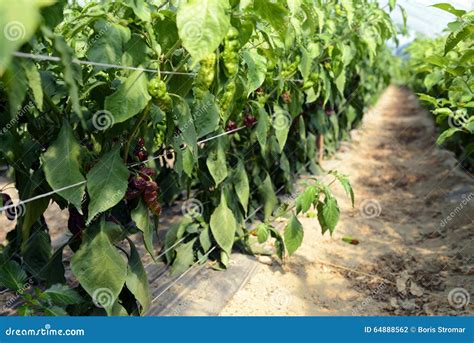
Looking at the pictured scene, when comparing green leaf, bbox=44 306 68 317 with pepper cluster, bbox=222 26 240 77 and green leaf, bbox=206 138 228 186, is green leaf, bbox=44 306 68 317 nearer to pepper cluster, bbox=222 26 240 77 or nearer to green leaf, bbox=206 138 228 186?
pepper cluster, bbox=222 26 240 77

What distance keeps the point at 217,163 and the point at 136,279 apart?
31.6 inches

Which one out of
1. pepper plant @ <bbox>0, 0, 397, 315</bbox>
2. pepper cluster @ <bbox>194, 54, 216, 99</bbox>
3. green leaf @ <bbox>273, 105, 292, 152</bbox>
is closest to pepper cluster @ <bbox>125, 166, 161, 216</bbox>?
pepper plant @ <bbox>0, 0, 397, 315</bbox>

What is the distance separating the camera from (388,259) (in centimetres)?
309

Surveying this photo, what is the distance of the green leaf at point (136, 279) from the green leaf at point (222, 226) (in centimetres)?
77

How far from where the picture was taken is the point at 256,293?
2506 millimetres

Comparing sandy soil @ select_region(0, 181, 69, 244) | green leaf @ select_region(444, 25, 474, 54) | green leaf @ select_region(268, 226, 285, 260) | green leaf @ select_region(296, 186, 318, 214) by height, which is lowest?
green leaf @ select_region(268, 226, 285, 260)

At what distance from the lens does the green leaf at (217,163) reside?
2372mm

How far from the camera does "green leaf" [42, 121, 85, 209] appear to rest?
4.69ft

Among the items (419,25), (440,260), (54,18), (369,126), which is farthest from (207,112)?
(369,126)

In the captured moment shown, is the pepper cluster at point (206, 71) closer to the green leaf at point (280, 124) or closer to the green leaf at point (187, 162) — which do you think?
the green leaf at point (187, 162)

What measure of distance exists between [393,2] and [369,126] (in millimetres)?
5893

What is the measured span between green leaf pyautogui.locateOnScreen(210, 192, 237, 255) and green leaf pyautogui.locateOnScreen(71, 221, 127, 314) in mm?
961

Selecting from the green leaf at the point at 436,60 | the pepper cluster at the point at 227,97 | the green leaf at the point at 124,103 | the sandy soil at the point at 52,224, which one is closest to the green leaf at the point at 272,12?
the green leaf at the point at 124,103

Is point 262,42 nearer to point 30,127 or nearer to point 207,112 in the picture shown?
point 207,112
